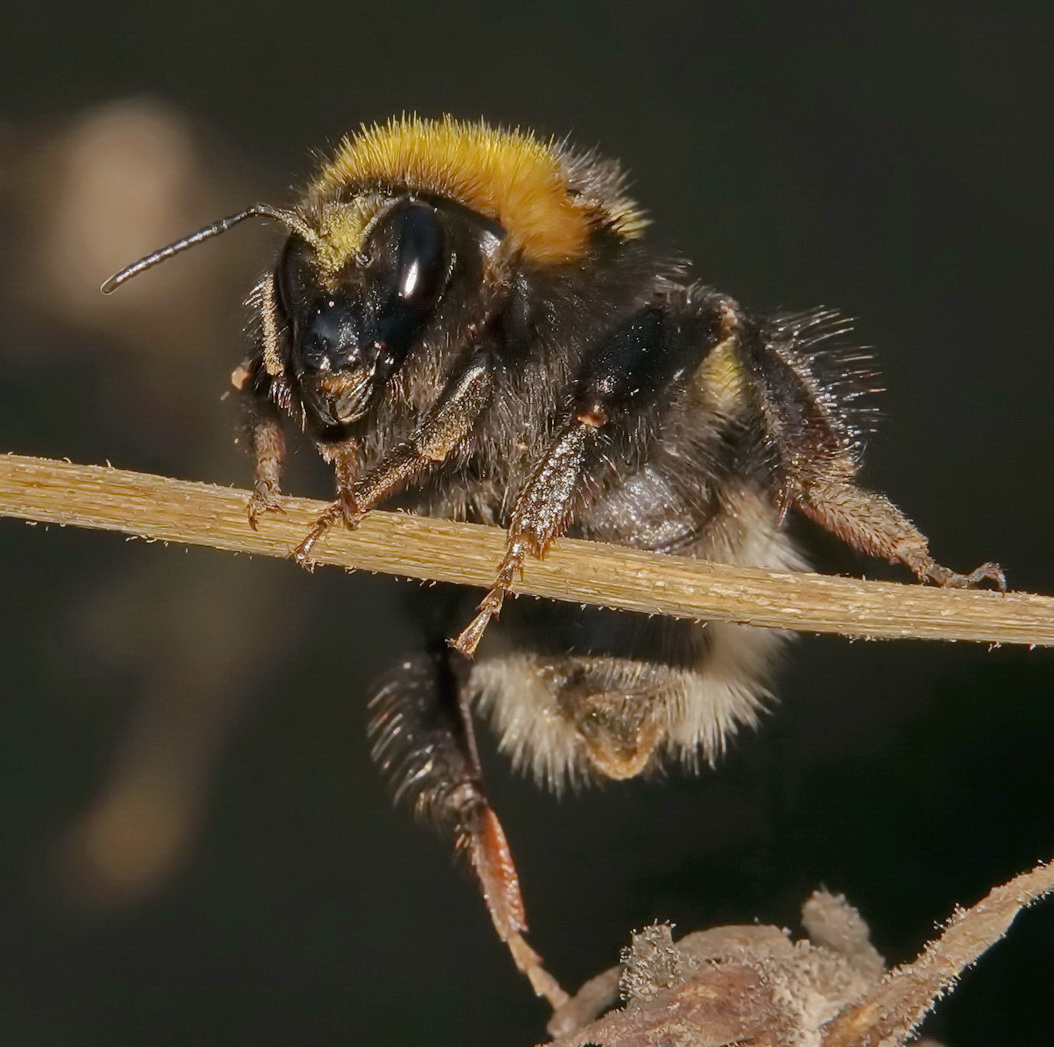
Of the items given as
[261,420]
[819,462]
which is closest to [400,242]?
[261,420]

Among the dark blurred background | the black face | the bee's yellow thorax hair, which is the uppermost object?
the bee's yellow thorax hair

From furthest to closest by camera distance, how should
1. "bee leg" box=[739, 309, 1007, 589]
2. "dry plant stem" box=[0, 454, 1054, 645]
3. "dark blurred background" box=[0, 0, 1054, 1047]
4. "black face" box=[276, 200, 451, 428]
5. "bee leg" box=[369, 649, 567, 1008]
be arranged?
1. "dark blurred background" box=[0, 0, 1054, 1047]
2. "bee leg" box=[369, 649, 567, 1008]
3. "bee leg" box=[739, 309, 1007, 589]
4. "black face" box=[276, 200, 451, 428]
5. "dry plant stem" box=[0, 454, 1054, 645]

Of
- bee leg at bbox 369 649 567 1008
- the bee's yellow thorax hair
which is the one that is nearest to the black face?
the bee's yellow thorax hair

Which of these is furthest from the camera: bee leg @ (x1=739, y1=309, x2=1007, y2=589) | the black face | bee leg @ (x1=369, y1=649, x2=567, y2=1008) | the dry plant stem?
bee leg @ (x1=369, y1=649, x2=567, y2=1008)

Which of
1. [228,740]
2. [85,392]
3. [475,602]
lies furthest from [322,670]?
[475,602]

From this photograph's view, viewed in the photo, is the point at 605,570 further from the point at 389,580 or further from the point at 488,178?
the point at 389,580

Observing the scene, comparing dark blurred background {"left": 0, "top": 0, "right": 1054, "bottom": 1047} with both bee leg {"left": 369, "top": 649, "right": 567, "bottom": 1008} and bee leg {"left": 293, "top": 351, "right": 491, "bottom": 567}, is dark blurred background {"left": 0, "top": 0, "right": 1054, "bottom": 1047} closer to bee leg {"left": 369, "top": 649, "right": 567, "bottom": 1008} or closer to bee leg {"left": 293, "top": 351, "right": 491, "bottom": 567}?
bee leg {"left": 369, "top": 649, "right": 567, "bottom": 1008}
